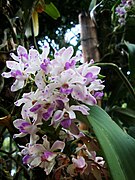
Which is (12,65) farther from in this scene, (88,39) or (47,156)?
(88,39)

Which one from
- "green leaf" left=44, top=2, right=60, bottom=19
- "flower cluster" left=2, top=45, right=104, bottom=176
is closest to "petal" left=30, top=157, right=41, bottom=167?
"flower cluster" left=2, top=45, right=104, bottom=176

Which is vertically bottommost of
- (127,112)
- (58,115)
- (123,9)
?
(127,112)

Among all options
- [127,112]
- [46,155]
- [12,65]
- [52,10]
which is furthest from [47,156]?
[52,10]

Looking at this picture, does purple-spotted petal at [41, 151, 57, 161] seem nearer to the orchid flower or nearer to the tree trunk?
the orchid flower

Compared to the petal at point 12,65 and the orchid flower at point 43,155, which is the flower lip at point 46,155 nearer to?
the orchid flower at point 43,155

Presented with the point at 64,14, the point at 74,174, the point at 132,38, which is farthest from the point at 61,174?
the point at 64,14

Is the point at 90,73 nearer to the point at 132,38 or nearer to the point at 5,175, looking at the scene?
the point at 5,175

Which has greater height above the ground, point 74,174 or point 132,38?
point 132,38
